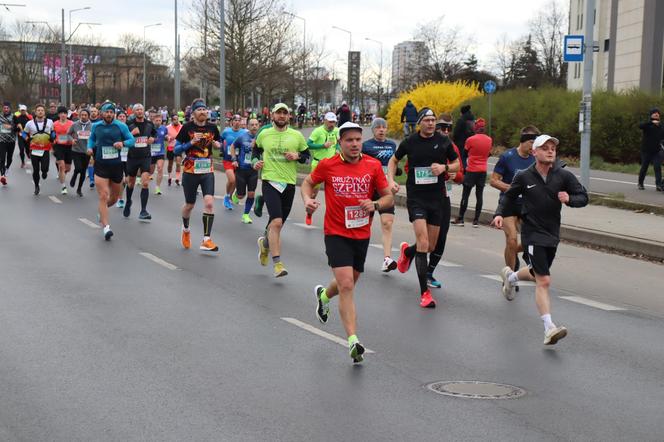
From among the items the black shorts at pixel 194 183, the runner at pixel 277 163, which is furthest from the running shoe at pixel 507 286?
the black shorts at pixel 194 183

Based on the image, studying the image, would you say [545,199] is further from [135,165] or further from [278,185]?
[135,165]

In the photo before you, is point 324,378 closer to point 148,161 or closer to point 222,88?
point 148,161

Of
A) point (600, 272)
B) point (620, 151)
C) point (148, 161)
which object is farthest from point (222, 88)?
point (600, 272)

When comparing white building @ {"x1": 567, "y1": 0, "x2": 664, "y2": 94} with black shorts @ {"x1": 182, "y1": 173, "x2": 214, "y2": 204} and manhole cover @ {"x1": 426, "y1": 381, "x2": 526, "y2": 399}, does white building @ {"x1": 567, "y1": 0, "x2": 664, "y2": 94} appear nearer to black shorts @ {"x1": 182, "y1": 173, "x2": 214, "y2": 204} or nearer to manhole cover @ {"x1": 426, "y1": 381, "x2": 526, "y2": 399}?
black shorts @ {"x1": 182, "y1": 173, "x2": 214, "y2": 204}

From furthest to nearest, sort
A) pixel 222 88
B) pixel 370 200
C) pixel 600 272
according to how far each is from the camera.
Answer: pixel 222 88 → pixel 600 272 → pixel 370 200

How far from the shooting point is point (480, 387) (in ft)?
23.6

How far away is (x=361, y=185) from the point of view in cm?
833

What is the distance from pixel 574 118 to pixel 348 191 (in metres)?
29.2

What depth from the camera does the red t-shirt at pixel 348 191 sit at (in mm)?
8289

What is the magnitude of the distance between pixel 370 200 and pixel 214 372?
1828 mm

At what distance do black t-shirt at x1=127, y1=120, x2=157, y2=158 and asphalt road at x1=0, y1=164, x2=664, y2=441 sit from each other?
192 inches

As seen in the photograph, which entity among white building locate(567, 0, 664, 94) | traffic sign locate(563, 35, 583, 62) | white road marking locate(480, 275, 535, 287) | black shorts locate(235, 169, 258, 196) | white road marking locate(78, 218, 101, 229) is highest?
white building locate(567, 0, 664, 94)

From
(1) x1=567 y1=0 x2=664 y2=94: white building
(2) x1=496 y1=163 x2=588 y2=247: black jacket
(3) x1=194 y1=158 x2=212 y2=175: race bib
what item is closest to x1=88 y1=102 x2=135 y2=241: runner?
(3) x1=194 y1=158 x2=212 y2=175: race bib

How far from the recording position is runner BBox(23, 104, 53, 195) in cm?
2342
